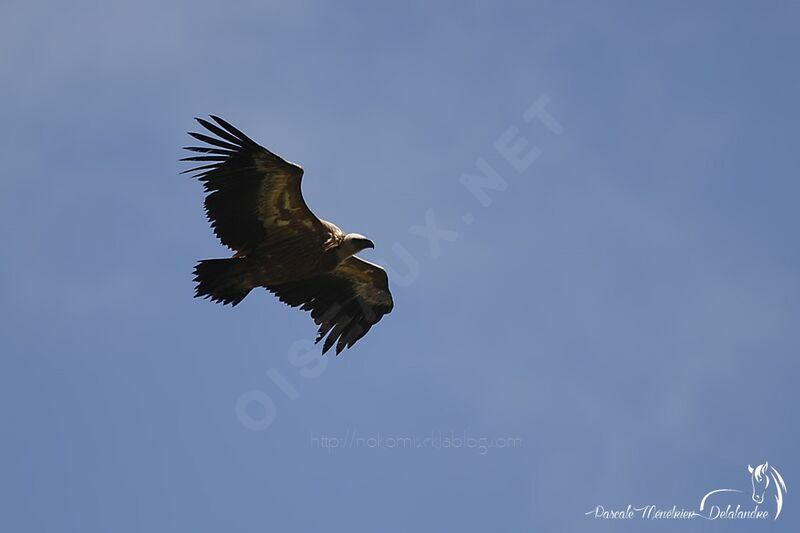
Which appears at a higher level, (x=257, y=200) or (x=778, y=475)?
(x=778, y=475)

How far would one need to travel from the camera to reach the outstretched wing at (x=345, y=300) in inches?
910

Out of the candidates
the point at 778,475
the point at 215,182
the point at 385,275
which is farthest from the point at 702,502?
the point at 215,182

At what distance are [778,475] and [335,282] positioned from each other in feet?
26.1

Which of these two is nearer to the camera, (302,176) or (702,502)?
(302,176)

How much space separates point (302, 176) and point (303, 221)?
0.73 metres

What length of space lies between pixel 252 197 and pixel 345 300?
289 cm

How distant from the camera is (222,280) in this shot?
837 inches

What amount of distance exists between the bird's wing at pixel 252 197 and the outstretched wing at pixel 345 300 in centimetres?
Answer: 155

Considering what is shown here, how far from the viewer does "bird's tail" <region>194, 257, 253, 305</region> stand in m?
21.1

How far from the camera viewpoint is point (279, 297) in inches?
904

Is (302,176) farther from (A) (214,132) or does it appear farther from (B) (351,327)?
(B) (351,327)

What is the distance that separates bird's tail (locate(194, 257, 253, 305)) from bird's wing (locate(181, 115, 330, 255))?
0.35 meters

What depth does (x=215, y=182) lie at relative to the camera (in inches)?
821

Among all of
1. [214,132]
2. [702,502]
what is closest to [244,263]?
[214,132]
